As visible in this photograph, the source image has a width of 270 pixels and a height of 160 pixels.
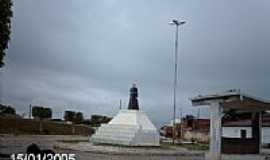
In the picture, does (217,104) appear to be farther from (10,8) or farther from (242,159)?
(10,8)

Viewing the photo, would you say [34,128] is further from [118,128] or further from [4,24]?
[4,24]

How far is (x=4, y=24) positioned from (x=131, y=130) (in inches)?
784

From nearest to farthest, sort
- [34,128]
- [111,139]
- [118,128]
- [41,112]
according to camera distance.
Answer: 1. [111,139]
2. [118,128]
3. [34,128]
4. [41,112]

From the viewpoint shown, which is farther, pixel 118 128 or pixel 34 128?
Answer: pixel 34 128

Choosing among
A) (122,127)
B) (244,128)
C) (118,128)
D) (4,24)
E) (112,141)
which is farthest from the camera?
(244,128)

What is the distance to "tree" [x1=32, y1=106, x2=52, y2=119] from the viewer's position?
7206 centimetres

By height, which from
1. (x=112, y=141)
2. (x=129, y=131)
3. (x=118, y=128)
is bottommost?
(x=112, y=141)

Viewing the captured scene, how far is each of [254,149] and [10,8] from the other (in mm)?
24677

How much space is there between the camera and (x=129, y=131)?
36.4 meters

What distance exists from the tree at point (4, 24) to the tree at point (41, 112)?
178 feet

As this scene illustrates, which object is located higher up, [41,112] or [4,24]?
[4,24]

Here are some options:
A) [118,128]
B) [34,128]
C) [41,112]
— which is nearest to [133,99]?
[118,128]

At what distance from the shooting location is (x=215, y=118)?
23969 mm

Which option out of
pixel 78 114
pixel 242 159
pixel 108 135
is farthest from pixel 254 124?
pixel 78 114
